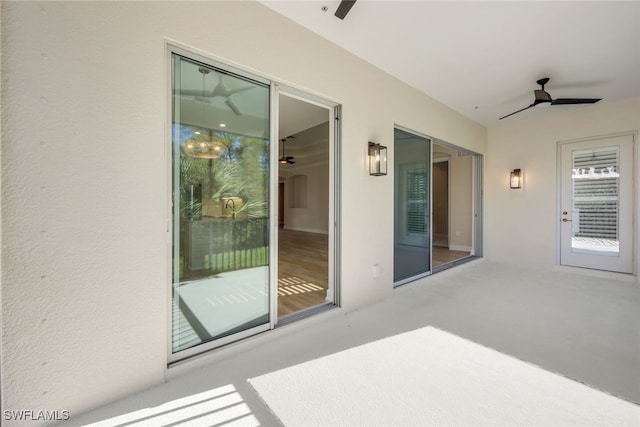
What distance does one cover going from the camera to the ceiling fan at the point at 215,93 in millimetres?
1998

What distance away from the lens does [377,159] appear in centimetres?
312

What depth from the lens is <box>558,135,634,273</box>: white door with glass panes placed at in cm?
424

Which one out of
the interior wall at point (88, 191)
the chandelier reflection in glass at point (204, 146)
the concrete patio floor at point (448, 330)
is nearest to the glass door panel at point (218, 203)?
the chandelier reflection in glass at point (204, 146)

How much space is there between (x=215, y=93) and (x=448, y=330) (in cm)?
292

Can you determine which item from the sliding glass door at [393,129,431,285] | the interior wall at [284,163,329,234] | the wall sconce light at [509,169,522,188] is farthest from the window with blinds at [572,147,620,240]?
the interior wall at [284,163,329,234]

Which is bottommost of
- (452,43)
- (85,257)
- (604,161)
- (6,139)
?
(85,257)

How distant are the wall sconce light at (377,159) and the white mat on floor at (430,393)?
1915mm

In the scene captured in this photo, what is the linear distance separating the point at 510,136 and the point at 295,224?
795cm

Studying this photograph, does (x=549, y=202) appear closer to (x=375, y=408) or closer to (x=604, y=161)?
(x=604, y=161)

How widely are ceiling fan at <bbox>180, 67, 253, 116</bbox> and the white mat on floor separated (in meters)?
A: 2.07

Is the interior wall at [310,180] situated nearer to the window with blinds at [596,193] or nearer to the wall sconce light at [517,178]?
the wall sconce light at [517,178]

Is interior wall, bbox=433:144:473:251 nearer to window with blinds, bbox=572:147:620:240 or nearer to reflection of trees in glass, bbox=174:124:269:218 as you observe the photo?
window with blinds, bbox=572:147:620:240

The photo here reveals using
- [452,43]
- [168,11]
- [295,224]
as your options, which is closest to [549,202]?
[452,43]

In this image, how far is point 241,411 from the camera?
4.96 ft
